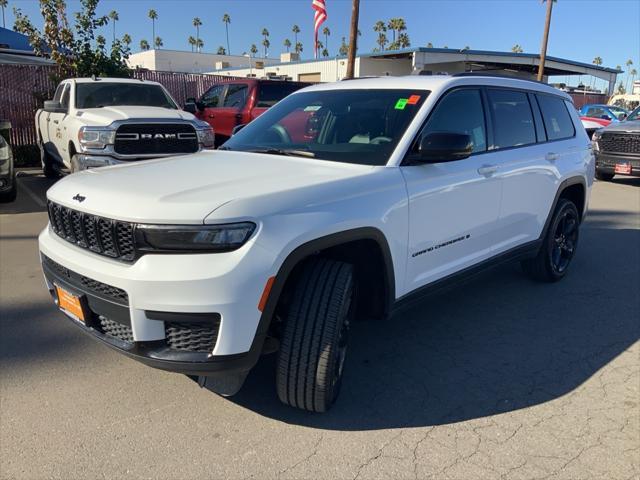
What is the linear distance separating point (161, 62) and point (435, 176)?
68897mm

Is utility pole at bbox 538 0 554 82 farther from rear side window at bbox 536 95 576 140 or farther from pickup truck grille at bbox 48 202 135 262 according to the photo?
pickup truck grille at bbox 48 202 135 262

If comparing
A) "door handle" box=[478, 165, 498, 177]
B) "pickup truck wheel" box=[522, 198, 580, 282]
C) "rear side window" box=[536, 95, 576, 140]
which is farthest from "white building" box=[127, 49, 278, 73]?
"door handle" box=[478, 165, 498, 177]

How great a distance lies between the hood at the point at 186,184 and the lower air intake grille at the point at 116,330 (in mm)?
528

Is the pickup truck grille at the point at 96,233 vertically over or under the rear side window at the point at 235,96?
under

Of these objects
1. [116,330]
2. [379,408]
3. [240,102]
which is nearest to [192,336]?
[116,330]

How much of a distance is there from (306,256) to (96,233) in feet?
3.43

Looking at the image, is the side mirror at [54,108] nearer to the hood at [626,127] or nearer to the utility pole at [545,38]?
the hood at [626,127]

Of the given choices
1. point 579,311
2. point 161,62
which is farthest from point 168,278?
point 161,62

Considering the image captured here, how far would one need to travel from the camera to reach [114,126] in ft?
25.6

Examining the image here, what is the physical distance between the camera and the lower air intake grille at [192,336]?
2500 millimetres

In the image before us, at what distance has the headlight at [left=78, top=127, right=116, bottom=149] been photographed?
308 inches

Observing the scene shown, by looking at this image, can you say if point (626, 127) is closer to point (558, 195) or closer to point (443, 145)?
point (558, 195)

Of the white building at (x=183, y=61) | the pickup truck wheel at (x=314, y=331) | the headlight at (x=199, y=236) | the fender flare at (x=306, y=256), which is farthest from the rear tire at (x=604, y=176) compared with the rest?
the white building at (x=183, y=61)

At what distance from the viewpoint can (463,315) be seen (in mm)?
4566
